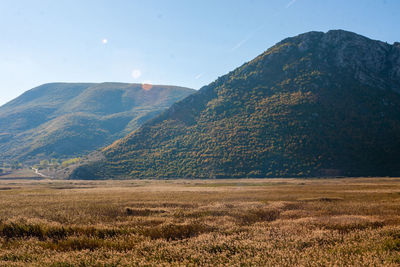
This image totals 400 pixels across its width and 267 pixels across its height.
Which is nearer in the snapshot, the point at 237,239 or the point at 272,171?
the point at 237,239

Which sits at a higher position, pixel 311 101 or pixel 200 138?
pixel 311 101

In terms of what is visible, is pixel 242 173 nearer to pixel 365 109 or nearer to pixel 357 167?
pixel 357 167

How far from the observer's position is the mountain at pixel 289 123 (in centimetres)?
8912

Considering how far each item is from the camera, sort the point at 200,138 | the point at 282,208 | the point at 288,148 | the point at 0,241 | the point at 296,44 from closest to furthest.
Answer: the point at 0,241 → the point at 282,208 → the point at 288,148 → the point at 200,138 → the point at 296,44

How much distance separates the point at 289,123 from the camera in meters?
101

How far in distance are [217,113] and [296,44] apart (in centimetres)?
6517

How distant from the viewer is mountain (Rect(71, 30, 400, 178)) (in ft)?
292

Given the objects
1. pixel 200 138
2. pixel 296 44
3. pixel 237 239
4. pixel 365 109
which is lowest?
pixel 237 239

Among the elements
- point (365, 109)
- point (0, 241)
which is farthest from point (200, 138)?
point (0, 241)

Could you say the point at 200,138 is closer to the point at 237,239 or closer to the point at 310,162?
the point at 310,162

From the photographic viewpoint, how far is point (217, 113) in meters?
126

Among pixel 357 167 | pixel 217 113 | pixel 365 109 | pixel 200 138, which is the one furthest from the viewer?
pixel 217 113

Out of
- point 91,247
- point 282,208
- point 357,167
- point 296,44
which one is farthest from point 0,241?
point 296,44

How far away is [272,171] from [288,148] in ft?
39.3
